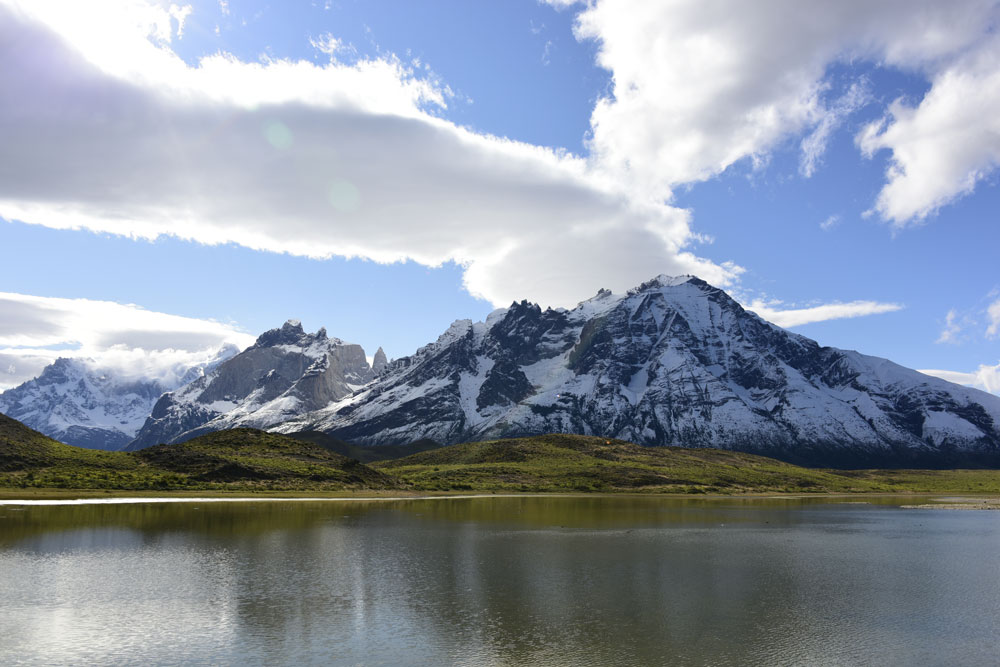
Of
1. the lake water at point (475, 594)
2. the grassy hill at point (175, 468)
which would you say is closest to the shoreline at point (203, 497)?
the grassy hill at point (175, 468)

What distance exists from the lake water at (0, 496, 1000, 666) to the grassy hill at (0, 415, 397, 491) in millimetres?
44378

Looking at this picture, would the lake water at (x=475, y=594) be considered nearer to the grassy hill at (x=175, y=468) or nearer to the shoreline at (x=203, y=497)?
the shoreline at (x=203, y=497)

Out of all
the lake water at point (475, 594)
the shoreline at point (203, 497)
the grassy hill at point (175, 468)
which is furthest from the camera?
the grassy hill at point (175, 468)

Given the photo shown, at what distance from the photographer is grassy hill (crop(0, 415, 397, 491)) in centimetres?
13638

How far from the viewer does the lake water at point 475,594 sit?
37531 millimetres

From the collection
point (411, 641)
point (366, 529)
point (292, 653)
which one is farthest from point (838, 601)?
point (366, 529)

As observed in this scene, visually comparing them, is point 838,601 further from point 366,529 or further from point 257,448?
point 257,448

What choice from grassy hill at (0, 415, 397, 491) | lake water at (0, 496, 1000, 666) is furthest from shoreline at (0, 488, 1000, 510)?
lake water at (0, 496, 1000, 666)

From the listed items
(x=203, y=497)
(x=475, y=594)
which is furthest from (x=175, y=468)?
(x=475, y=594)

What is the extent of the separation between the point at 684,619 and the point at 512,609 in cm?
1118

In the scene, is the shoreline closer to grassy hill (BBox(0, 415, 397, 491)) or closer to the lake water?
grassy hill (BBox(0, 415, 397, 491))

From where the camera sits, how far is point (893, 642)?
41000mm

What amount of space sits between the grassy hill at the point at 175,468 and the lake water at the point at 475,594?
4438 centimetres

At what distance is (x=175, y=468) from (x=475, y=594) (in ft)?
423
